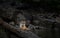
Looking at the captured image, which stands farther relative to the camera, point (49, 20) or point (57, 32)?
point (49, 20)

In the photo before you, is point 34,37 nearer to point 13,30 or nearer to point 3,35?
point 13,30

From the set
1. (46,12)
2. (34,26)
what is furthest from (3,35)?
(46,12)

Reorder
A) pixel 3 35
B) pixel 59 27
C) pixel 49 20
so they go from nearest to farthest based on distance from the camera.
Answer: pixel 3 35
pixel 59 27
pixel 49 20

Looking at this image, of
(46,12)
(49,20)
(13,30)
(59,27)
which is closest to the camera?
(13,30)

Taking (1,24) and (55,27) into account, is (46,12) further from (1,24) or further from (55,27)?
(1,24)

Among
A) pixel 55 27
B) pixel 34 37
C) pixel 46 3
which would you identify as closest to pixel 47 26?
pixel 55 27

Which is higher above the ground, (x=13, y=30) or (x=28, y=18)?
(x=13, y=30)

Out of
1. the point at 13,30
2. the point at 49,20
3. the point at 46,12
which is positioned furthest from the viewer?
the point at 46,12

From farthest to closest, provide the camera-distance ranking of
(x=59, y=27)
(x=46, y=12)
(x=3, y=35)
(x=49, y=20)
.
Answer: (x=46, y=12) → (x=49, y=20) → (x=59, y=27) → (x=3, y=35)

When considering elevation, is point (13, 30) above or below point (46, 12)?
above
